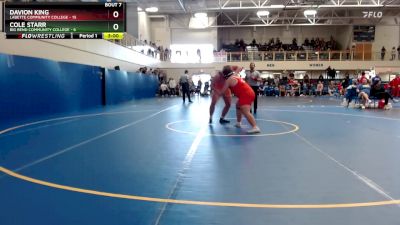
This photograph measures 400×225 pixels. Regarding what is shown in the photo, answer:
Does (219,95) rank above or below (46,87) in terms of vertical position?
below

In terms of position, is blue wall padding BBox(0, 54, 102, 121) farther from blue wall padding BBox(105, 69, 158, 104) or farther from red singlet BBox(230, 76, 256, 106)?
red singlet BBox(230, 76, 256, 106)

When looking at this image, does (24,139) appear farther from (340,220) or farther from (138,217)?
(340,220)

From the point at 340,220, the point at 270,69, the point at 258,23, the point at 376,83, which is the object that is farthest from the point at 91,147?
the point at 258,23

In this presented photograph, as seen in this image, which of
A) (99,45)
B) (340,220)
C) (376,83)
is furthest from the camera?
(99,45)

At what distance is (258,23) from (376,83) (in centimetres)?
2549

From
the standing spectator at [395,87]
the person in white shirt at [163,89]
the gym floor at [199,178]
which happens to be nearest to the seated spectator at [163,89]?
the person in white shirt at [163,89]

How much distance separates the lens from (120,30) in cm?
1046

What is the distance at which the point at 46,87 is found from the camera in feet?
44.3

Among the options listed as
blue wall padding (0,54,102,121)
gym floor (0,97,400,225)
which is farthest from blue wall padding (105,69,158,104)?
gym floor (0,97,400,225)

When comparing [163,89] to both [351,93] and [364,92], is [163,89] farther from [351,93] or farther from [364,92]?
[364,92]

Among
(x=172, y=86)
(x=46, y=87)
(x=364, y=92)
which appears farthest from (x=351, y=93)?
(x=172, y=86)
